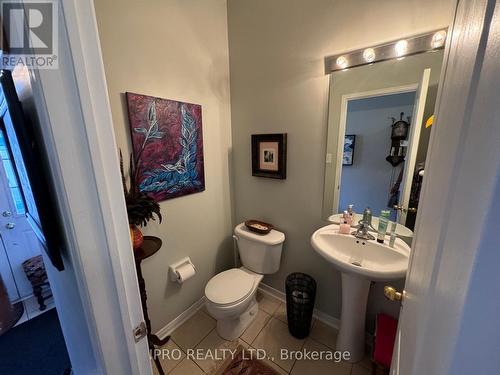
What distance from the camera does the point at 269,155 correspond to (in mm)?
1712

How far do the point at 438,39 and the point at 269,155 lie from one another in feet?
3.76

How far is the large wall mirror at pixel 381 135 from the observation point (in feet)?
3.79

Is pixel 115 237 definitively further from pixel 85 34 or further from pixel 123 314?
pixel 85 34

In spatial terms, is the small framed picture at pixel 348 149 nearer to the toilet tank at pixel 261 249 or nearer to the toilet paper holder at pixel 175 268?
the toilet tank at pixel 261 249

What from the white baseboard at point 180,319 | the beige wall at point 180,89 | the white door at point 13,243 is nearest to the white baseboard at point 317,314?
the beige wall at point 180,89

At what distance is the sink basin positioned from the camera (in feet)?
3.51

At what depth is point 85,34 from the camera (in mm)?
426

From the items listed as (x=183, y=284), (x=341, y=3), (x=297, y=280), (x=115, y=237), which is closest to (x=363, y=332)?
(x=297, y=280)

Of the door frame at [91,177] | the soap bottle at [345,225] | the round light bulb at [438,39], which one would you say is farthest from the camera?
the soap bottle at [345,225]

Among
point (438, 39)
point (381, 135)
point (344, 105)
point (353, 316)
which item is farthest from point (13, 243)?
point (438, 39)

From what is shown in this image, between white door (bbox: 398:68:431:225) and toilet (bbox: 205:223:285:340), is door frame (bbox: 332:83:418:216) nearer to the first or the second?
white door (bbox: 398:68:431:225)

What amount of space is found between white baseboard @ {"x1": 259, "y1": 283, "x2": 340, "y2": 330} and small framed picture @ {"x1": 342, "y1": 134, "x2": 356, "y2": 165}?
1271mm

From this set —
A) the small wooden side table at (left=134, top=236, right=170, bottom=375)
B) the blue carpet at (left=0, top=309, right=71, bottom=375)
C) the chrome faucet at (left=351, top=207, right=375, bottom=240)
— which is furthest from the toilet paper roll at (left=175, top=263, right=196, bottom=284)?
the chrome faucet at (left=351, top=207, right=375, bottom=240)

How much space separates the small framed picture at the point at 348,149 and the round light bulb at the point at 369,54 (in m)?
0.45
